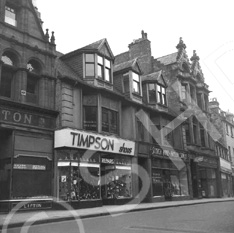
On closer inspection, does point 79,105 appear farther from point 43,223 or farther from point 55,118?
point 43,223

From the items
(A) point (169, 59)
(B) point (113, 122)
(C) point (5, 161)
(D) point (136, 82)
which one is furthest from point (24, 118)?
(A) point (169, 59)

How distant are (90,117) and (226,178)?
84.3 feet

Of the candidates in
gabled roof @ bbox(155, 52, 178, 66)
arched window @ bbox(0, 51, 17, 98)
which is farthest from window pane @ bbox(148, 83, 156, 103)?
arched window @ bbox(0, 51, 17, 98)

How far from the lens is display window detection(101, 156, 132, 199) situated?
2111cm

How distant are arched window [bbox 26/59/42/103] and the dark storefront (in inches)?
45.6

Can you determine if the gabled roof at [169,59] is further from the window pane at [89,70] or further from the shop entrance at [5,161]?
the shop entrance at [5,161]

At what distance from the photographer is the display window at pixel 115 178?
69.3 ft

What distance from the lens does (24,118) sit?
1752cm

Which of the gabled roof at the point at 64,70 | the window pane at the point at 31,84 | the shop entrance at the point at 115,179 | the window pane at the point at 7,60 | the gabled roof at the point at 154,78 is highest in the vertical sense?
the gabled roof at the point at 154,78

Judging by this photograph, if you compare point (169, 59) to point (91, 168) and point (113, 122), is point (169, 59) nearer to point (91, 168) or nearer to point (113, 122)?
point (113, 122)

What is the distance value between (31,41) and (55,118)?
5072mm

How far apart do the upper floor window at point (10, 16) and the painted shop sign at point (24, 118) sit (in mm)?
5791

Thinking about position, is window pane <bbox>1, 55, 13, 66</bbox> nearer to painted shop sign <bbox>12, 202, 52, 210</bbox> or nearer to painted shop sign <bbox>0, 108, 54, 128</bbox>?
painted shop sign <bbox>0, 108, 54, 128</bbox>

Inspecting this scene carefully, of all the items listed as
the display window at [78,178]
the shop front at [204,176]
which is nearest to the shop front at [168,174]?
the shop front at [204,176]
